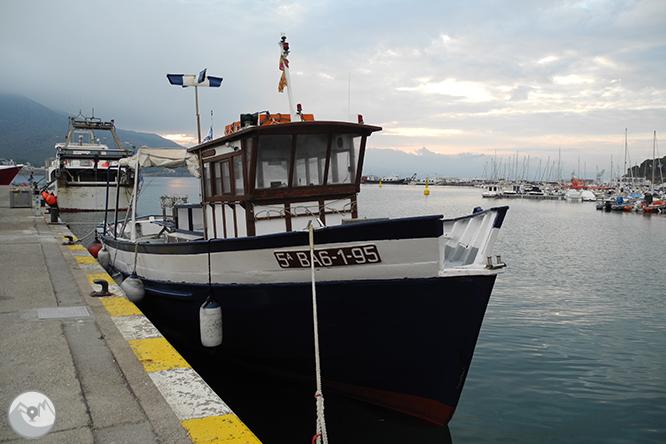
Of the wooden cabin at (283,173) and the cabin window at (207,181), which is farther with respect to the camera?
the cabin window at (207,181)

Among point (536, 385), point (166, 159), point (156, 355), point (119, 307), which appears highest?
point (166, 159)

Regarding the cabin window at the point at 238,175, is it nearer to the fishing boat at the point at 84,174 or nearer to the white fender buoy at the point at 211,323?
the white fender buoy at the point at 211,323

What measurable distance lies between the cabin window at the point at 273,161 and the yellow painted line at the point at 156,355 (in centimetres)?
275

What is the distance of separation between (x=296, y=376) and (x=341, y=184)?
3.08 meters

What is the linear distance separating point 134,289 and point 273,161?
3.54m

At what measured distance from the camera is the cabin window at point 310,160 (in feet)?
22.8

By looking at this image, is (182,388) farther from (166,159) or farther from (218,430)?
(166,159)

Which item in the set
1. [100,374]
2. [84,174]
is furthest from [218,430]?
[84,174]

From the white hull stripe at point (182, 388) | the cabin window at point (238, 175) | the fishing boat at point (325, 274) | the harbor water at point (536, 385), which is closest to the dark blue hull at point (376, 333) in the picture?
the fishing boat at point (325, 274)

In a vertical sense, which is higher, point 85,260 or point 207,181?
point 207,181

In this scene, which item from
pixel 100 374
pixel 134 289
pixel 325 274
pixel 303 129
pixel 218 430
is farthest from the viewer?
pixel 134 289

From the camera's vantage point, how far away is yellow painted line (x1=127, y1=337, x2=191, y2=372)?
4395mm

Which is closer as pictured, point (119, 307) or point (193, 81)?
point (119, 307)

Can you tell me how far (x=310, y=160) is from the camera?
278 inches
